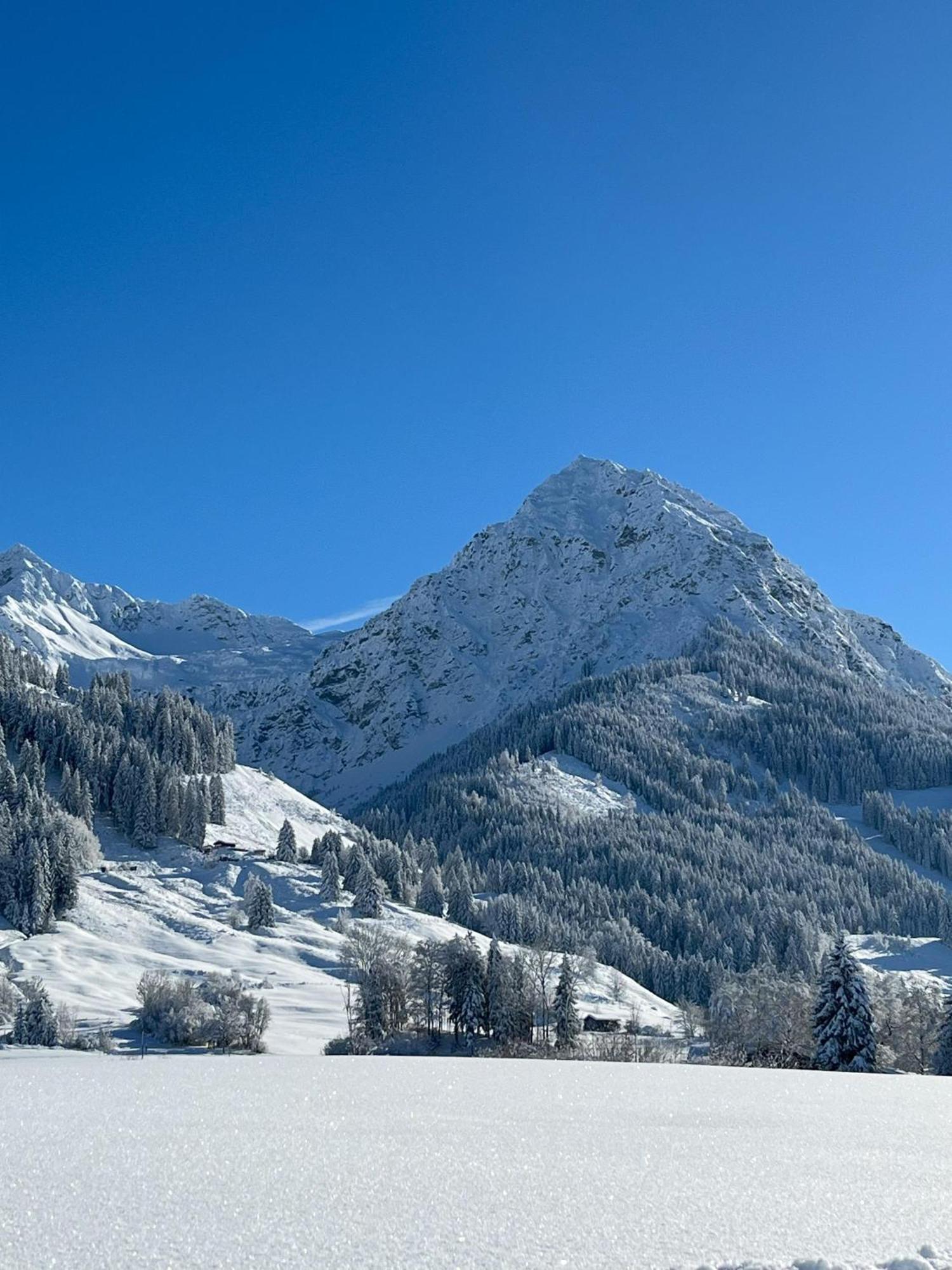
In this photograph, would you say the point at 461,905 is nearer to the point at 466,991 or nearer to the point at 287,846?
the point at 287,846

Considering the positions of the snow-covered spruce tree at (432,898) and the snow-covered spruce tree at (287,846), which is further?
the snow-covered spruce tree at (432,898)

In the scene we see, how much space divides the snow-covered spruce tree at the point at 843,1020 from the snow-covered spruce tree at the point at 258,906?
271 ft

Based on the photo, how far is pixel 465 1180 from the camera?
13148mm

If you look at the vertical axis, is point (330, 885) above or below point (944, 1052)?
above

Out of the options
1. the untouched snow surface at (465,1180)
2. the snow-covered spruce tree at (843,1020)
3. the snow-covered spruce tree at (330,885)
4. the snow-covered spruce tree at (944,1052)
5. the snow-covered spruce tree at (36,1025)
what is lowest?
the snow-covered spruce tree at (36,1025)

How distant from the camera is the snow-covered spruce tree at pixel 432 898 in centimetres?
16138

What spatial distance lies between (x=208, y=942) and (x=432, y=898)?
172 feet

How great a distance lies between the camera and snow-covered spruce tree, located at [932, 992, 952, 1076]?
223 ft

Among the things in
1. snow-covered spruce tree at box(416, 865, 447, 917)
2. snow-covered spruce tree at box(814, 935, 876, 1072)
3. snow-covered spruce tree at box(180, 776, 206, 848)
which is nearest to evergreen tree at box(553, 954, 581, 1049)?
snow-covered spruce tree at box(814, 935, 876, 1072)

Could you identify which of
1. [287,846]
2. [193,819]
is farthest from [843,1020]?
[193,819]

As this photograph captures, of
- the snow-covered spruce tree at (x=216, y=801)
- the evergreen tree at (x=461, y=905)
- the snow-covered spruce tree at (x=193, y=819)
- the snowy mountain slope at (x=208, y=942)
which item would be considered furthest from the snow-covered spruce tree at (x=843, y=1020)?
the snow-covered spruce tree at (x=216, y=801)

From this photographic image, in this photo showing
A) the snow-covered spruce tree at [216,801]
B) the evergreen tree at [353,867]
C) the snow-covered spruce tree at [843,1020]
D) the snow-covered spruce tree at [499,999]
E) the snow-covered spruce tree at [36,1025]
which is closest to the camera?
the snow-covered spruce tree at [843,1020]

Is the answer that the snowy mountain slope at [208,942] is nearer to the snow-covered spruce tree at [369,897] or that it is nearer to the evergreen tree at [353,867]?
the snow-covered spruce tree at [369,897]

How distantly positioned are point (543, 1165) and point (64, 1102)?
13.1 m
